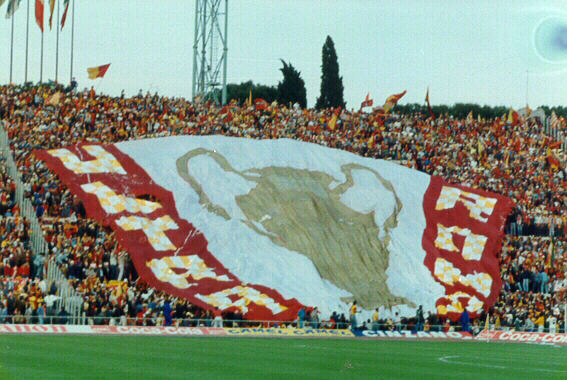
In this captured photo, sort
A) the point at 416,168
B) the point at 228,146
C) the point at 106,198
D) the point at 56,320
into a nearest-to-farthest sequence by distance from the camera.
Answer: the point at 56,320, the point at 106,198, the point at 228,146, the point at 416,168

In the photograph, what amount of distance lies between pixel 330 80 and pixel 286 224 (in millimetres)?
41217

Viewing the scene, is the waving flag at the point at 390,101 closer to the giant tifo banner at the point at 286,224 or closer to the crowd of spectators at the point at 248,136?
the crowd of spectators at the point at 248,136

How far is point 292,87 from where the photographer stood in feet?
313

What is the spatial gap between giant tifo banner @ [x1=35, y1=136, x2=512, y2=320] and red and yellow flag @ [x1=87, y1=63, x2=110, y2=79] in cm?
910

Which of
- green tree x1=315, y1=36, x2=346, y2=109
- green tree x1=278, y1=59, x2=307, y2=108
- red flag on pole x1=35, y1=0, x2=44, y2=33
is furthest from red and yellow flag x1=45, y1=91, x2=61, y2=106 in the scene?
green tree x1=278, y1=59, x2=307, y2=108

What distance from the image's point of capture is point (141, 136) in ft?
180

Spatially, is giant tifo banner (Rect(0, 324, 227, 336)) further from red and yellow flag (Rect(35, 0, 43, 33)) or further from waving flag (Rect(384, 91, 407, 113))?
waving flag (Rect(384, 91, 407, 113))

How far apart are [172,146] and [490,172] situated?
66.2ft

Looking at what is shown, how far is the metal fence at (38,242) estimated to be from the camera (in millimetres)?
39250

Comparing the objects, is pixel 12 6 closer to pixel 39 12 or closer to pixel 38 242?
pixel 39 12

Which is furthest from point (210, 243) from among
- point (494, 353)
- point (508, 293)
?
point (494, 353)

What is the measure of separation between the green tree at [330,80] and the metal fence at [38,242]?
44839 millimetres

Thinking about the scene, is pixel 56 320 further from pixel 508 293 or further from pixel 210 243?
pixel 508 293

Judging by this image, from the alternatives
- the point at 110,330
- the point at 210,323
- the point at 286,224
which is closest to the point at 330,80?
the point at 286,224
